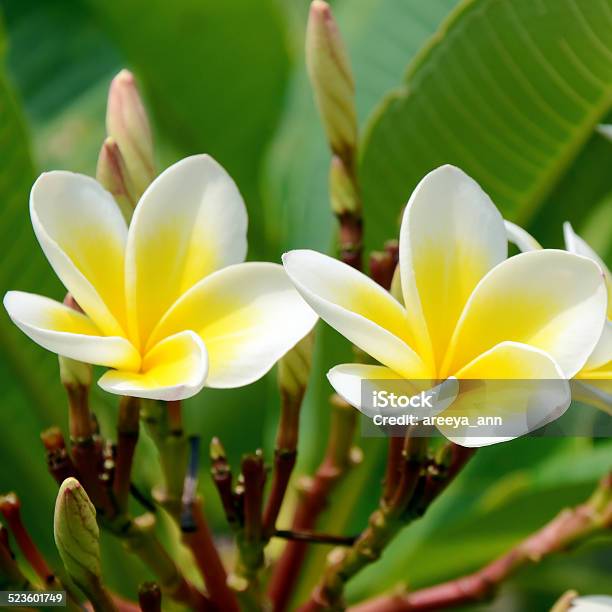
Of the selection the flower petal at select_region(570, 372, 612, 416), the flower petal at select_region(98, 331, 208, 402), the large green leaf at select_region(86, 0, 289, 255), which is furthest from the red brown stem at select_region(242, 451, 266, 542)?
the large green leaf at select_region(86, 0, 289, 255)

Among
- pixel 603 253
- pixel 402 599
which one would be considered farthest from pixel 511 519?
pixel 603 253

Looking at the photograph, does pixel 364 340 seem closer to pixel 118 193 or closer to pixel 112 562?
pixel 118 193

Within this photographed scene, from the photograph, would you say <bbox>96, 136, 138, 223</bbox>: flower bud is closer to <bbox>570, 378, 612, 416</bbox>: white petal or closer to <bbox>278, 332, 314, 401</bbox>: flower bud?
<bbox>278, 332, 314, 401</bbox>: flower bud

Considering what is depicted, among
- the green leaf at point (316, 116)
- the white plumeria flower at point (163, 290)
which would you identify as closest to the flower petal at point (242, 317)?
the white plumeria flower at point (163, 290)

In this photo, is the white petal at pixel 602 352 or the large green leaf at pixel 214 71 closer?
the white petal at pixel 602 352

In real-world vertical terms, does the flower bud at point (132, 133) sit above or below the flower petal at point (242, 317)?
above

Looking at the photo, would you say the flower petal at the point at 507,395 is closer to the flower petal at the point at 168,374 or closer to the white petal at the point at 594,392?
the white petal at the point at 594,392

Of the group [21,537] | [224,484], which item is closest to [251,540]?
[224,484]

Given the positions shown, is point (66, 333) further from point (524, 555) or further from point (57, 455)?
point (524, 555)
